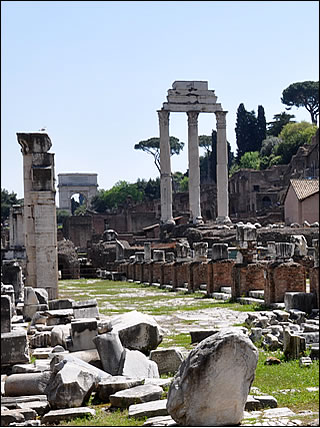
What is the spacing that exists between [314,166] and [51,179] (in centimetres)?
4551

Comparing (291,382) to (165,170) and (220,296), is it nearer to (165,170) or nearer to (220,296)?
(220,296)

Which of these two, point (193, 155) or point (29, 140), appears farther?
→ point (193, 155)

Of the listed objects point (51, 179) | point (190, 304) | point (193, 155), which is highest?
point (193, 155)

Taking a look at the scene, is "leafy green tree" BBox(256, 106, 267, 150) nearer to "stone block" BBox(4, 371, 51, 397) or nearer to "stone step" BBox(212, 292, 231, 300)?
"stone step" BBox(212, 292, 231, 300)

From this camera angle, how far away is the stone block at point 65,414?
632 centimetres

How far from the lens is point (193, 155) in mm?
48438

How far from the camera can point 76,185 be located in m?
118

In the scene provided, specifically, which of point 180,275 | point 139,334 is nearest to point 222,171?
point 180,275

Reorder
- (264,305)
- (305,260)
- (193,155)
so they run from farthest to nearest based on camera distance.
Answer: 1. (193,155)
2. (305,260)
3. (264,305)

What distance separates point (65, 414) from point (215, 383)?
1.77 m

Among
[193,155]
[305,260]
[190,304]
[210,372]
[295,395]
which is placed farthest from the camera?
[193,155]

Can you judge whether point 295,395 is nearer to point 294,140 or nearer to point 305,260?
point 305,260

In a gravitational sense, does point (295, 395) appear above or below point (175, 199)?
below

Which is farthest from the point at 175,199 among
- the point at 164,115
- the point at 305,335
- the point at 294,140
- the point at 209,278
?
the point at 305,335
